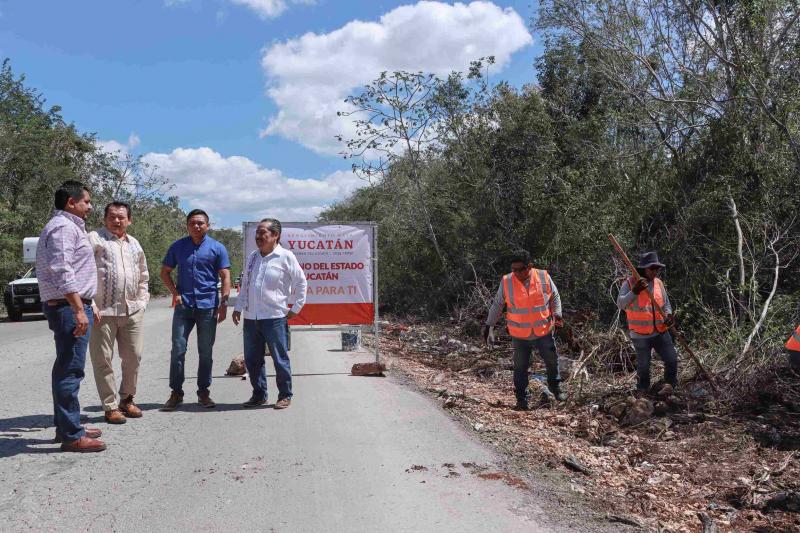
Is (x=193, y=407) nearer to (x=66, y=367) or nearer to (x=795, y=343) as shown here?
(x=66, y=367)

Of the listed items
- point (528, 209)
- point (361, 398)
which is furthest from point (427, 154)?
point (361, 398)

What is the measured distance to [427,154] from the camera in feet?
67.3

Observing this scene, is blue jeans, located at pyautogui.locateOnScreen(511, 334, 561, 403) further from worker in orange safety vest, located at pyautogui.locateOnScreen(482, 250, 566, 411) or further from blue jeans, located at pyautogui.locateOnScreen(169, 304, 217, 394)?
blue jeans, located at pyautogui.locateOnScreen(169, 304, 217, 394)

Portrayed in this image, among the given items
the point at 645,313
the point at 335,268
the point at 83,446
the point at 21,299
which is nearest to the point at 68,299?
the point at 83,446

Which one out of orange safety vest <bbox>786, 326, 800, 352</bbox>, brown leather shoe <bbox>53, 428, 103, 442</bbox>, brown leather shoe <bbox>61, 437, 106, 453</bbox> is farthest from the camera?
brown leather shoe <bbox>53, 428, 103, 442</bbox>

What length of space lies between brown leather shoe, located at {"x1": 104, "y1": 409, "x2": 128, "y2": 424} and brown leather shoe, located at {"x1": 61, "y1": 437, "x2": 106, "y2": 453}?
0.89 meters

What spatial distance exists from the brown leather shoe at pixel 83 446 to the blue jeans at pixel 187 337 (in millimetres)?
1580

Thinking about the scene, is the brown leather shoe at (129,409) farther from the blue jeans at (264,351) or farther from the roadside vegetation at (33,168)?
the roadside vegetation at (33,168)

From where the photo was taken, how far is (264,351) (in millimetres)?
6930

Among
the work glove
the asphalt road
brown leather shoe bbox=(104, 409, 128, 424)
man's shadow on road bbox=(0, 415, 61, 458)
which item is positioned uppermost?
the work glove

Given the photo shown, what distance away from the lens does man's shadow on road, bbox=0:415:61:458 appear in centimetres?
514

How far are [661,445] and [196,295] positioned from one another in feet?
15.1

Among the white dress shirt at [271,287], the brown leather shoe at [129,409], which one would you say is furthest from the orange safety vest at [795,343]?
the brown leather shoe at [129,409]

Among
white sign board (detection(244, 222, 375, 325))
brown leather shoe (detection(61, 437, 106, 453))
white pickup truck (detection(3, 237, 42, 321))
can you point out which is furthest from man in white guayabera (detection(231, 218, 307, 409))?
white pickup truck (detection(3, 237, 42, 321))
